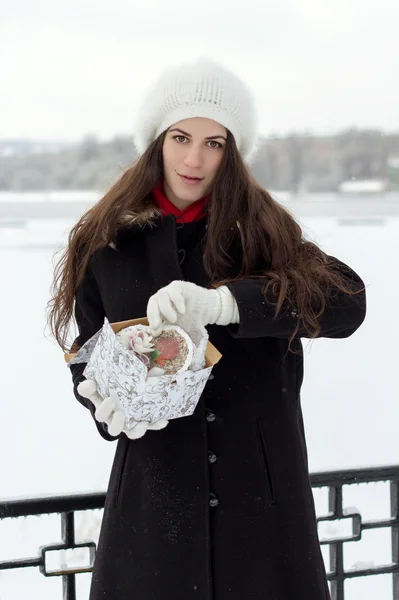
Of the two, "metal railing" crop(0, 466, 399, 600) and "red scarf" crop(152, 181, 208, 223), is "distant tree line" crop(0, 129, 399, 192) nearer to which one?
"metal railing" crop(0, 466, 399, 600)

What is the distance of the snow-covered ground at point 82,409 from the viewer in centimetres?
376

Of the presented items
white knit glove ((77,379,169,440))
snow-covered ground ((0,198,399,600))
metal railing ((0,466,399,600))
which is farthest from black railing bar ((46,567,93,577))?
snow-covered ground ((0,198,399,600))

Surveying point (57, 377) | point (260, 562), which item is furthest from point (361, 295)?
point (57, 377)

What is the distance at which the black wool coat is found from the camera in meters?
1.25

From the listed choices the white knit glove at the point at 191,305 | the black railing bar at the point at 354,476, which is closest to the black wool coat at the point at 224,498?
the white knit glove at the point at 191,305

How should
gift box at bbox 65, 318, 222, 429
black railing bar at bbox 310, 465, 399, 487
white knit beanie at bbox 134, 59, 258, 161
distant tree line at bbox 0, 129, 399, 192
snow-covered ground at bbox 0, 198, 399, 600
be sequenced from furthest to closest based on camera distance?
1. distant tree line at bbox 0, 129, 399, 192
2. snow-covered ground at bbox 0, 198, 399, 600
3. black railing bar at bbox 310, 465, 399, 487
4. white knit beanie at bbox 134, 59, 258, 161
5. gift box at bbox 65, 318, 222, 429

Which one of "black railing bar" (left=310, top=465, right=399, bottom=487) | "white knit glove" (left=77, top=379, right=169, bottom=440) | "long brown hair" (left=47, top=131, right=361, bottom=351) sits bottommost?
"black railing bar" (left=310, top=465, right=399, bottom=487)

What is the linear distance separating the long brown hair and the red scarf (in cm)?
2

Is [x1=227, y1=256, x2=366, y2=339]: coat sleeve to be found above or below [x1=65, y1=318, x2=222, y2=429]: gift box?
above

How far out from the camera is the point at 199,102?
1328 millimetres

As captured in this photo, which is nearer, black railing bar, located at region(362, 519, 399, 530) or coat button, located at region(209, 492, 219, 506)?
coat button, located at region(209, 492, 219, 506)

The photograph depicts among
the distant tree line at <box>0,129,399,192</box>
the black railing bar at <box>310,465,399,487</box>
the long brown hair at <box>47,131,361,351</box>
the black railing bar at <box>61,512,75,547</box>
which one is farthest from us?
the distant tree line at <box>0,129,399,192</box>

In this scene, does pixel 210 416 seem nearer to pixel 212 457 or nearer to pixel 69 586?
pixel 212 457

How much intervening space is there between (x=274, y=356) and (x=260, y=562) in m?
0.35
